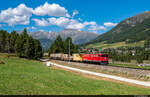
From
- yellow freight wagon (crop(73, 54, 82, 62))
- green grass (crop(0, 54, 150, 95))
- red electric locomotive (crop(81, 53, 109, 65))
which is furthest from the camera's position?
yellow freight wagon (crop(73, 54, 82, 62))

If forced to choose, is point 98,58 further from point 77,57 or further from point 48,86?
point 48,86

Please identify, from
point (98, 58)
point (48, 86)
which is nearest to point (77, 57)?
point (98, 58)

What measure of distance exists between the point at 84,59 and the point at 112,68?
22.9 metres

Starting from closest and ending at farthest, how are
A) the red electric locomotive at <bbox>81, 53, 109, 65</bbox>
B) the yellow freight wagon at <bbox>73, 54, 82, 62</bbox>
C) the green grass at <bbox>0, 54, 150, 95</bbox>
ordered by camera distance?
the green grass at <bbox>0, 54, 150, 95</bbox>, the red electric locomotive at <bbox>81, 53, 109, 65</bbox>, the yellow freight wagon at <bbox>73, 54, 82, 62</bbox>

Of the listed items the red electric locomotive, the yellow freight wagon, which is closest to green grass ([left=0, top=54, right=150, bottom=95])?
the red electric locomotive

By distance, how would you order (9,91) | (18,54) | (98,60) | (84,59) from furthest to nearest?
(18,54)
(84,59)
(98,60)
(9,91)

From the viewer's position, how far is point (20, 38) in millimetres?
68125

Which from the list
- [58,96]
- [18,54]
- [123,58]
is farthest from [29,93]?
[123,58]

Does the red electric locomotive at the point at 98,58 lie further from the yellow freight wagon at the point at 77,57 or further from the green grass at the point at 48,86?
the green grass at the point at 48,86

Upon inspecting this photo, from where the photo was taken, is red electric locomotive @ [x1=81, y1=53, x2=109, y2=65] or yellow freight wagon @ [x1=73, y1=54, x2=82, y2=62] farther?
yellow freight wagon @ [x1=73, y1=54, x2=82, y2=62]

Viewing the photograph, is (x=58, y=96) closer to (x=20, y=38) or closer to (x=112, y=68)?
(x=112, y=68)

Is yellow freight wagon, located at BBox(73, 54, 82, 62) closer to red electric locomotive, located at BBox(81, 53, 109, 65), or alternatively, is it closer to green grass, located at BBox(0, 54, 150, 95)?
red electric locomotive, located at BBox(81, 53, 109, 65)

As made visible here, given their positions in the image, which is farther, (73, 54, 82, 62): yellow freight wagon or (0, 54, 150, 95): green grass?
(73, 54, 82, 62): yellow freight wagon

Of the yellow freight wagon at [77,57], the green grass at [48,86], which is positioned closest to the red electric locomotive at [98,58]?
the yellow freight wagon at [77,57]
